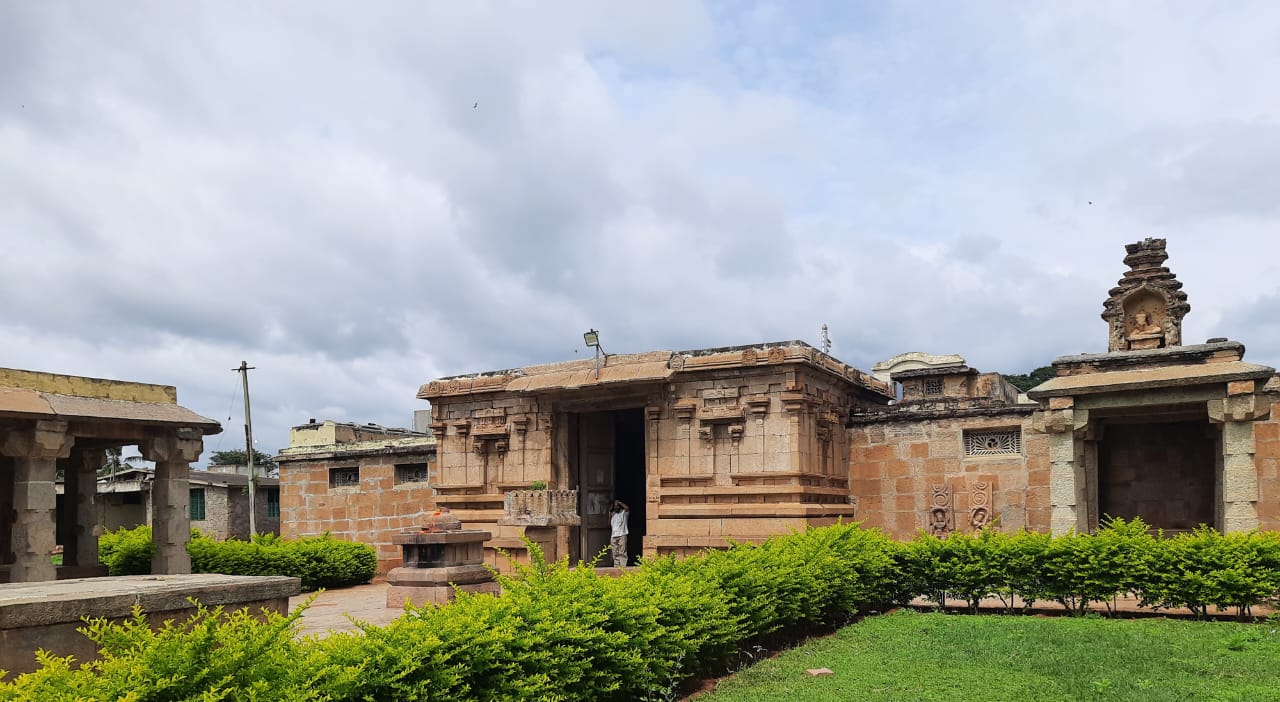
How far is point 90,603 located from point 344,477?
617 inches

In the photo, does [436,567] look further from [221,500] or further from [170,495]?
[221,500]

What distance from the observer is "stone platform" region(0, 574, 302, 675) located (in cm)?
540

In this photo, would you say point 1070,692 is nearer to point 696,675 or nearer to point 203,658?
point 696,675

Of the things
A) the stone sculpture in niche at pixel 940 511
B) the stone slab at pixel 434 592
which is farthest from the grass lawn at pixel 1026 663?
the stone slab at pixel 434 592

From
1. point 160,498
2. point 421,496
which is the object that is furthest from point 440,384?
point 160,498

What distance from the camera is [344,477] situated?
21.0m

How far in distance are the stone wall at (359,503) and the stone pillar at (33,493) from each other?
7205 millimetres

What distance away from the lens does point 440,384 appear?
17984 millimetres

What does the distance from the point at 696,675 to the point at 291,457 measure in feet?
51.9

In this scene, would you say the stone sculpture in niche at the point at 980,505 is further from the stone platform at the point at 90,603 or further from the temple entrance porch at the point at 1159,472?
the stone platform at the point at 90,603

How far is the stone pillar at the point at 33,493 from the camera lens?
13.1 meters

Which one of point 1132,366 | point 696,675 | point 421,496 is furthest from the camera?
point 421,496

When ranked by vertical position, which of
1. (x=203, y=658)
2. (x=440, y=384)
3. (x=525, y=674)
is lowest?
(x=525, y=674)

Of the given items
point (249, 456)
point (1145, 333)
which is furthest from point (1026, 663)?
point (249, 456)
